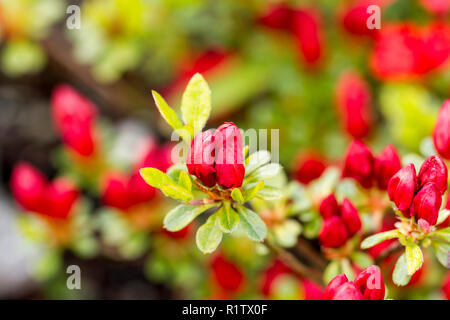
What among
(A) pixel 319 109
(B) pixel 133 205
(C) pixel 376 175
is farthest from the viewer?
(A) pixel 319 109

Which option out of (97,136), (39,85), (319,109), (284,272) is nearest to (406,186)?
(284,272)

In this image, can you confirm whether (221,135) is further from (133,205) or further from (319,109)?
(319,109)

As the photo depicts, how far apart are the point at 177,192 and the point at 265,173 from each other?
0.14m

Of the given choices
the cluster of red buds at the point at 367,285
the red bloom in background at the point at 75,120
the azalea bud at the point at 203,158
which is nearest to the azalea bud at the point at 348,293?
the cluster of red buds at the point at 367,285

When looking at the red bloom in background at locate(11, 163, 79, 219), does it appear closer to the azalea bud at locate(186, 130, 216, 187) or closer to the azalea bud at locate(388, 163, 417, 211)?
the azalea bud at locate(186, 130, 216, 187)

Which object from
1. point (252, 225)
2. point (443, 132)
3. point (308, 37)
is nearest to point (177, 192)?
point (252, 225)

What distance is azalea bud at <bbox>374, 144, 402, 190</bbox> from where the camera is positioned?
1.00 m

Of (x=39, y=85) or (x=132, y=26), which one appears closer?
(x=132, y=26)

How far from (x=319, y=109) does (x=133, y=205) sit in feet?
3.09

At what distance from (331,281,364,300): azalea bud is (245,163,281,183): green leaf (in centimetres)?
19

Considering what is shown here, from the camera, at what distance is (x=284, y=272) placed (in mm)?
1692

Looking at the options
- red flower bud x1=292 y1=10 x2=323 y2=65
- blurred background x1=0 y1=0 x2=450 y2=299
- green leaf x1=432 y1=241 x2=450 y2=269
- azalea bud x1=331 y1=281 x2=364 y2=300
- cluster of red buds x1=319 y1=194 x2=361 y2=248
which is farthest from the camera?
red flower bud x1=292 y1=10 x2=323 y2=65

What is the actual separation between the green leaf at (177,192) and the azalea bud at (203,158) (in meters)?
0.03

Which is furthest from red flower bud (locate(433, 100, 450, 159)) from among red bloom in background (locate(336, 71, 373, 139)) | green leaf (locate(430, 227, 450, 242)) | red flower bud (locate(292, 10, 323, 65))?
red flower bud (locate(292, 10, 323, 65))
